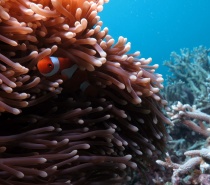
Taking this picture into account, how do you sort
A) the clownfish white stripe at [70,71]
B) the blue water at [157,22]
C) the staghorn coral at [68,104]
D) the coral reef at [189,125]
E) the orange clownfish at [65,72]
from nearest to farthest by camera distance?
the staghorn coral at [68,104], the orange clownfish at [65,72], the clownfish white stripe at [70,71], the coral reef at [189,125], the blue water at [157,22]

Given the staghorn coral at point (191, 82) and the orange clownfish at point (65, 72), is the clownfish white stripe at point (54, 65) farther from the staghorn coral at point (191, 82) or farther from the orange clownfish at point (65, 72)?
the staghorn coral at point (191, 82)

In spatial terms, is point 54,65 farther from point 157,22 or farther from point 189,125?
point 157,22

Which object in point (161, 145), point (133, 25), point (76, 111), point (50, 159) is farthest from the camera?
point (133, 25)

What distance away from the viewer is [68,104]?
170cm

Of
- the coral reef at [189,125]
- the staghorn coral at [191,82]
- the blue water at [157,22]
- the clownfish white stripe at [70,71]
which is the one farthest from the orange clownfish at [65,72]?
the blue water at [157,22]

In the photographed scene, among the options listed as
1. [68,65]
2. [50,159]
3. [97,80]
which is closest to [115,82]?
[97,80]

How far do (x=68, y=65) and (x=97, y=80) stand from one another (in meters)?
0.21

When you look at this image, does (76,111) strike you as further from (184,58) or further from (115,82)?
(184,58)

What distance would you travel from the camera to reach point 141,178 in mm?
2279

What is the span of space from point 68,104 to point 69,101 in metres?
0.02

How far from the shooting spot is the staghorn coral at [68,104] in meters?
1.42

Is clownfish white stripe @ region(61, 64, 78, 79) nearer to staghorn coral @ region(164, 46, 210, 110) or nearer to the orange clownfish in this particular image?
the orange clownfish

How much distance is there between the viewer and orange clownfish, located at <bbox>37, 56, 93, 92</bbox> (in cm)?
155

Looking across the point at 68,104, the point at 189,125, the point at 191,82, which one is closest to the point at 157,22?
the point at 191,82
